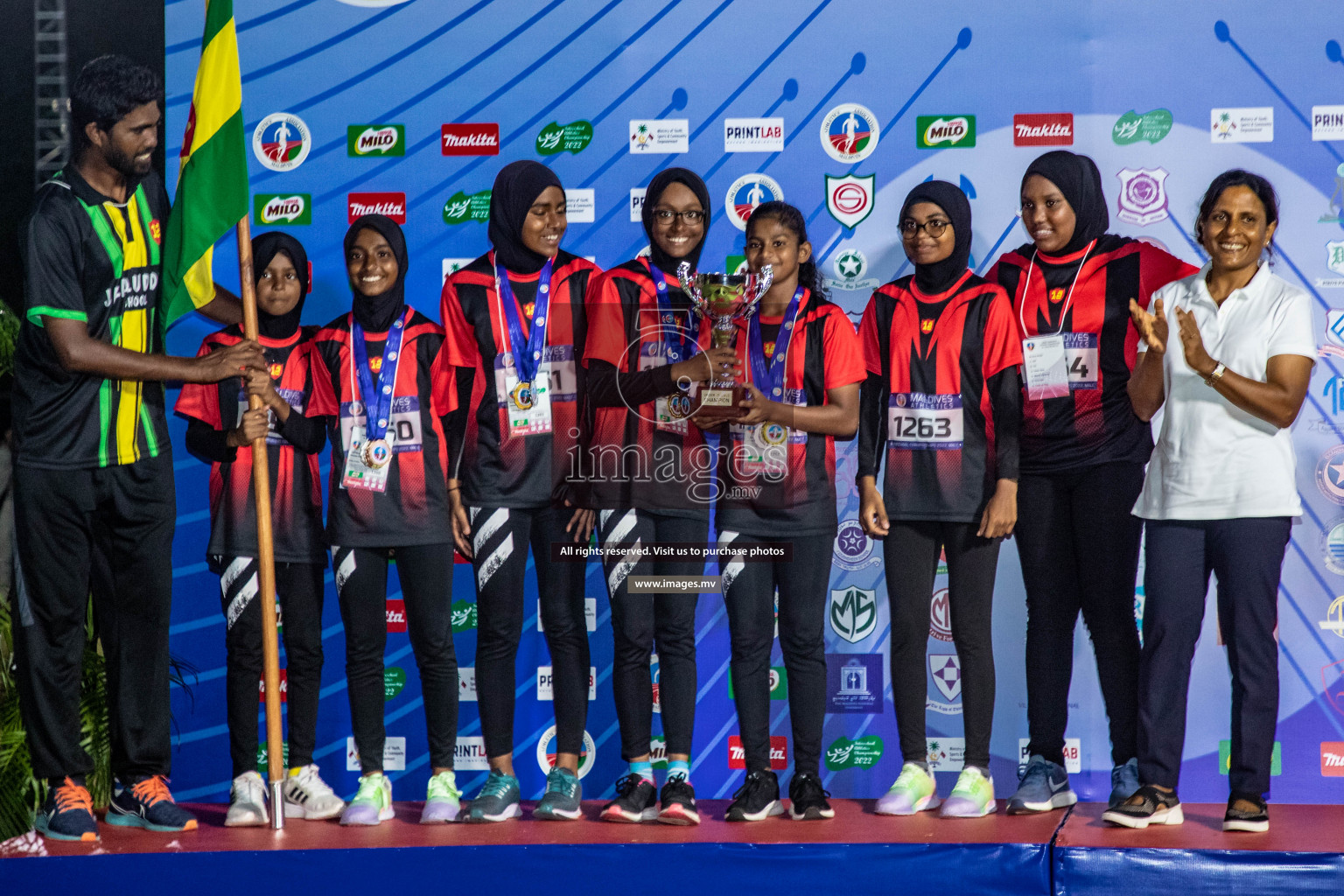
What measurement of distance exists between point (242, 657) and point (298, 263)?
119 centimetres

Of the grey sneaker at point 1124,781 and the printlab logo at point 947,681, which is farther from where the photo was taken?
the printlab logo at point 947,681

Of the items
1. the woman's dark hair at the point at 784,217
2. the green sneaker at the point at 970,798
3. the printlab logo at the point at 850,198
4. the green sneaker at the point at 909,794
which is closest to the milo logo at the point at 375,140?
the woman's dark hair at the point at 784,217

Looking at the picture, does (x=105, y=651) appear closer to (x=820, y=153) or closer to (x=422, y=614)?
(x=422, y=614)

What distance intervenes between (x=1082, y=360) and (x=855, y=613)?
3.86 feet

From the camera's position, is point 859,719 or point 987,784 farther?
point 859,719

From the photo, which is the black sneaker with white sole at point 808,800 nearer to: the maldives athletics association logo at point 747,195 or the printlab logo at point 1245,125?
the maldives athletics association logo at point 747,195

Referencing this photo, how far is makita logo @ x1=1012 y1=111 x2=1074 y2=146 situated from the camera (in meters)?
4.16

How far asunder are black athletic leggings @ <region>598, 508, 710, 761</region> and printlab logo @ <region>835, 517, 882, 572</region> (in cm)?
83

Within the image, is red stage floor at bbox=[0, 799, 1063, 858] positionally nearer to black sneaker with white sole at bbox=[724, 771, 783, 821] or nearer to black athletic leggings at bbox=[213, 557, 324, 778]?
black sneaker with white sole at bbox=[724, 771, 783, 821]

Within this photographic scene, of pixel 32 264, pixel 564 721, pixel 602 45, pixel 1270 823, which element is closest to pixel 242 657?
pixel 564 721

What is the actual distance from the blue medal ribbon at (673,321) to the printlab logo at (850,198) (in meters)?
0.82

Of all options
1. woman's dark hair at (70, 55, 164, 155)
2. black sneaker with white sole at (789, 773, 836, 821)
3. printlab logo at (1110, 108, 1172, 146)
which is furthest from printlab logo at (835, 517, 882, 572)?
→ woman's dark hair at (70, 55, 164, 155)

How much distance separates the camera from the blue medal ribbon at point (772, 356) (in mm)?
3669

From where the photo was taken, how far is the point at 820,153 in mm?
4250
